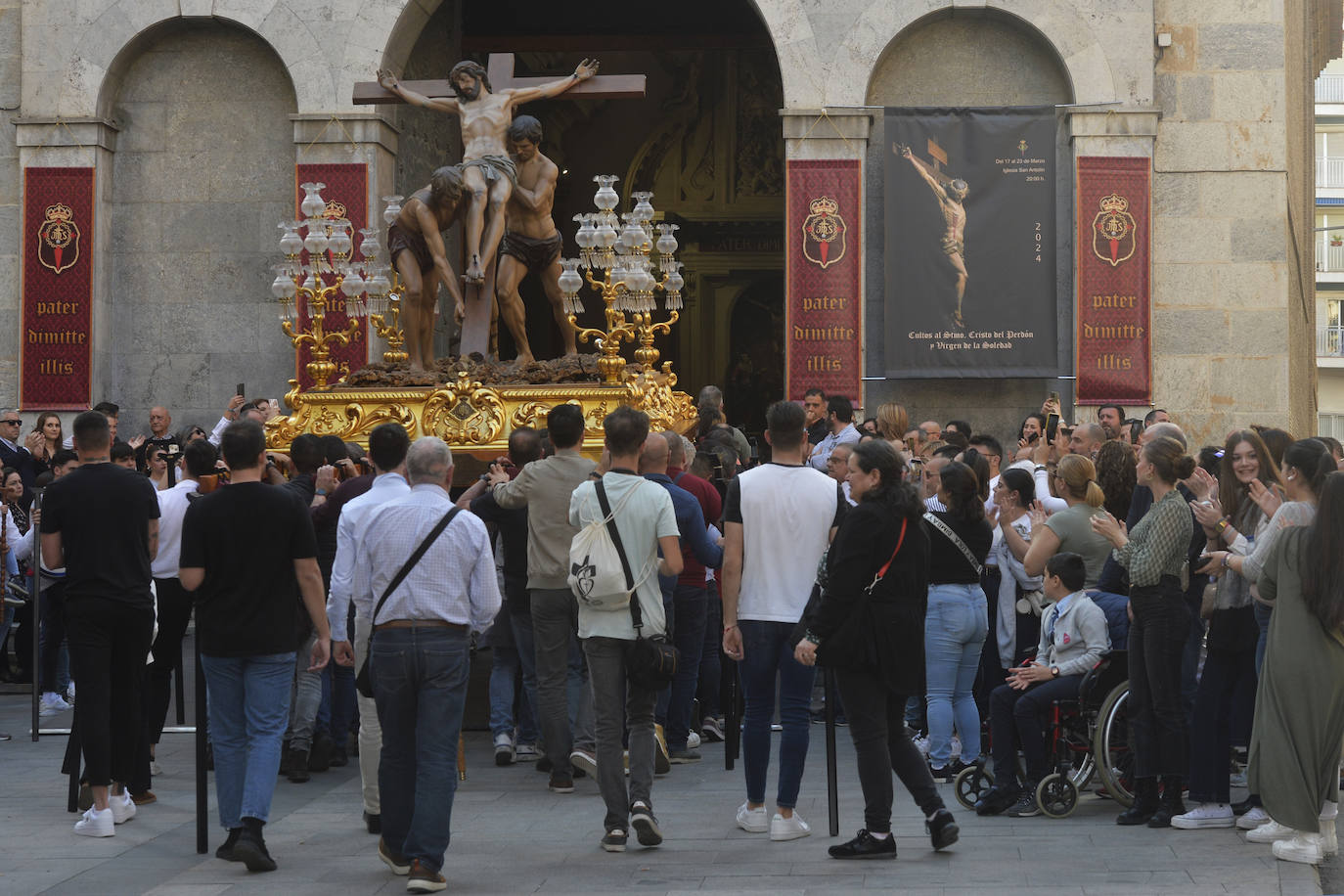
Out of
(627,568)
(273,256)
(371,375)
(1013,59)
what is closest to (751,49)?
(1013,59)

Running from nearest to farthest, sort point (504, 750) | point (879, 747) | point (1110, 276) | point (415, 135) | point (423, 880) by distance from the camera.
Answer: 1. point (423, 880)
2. point (879, 747)
3. point (504, 750)
4. point (1110, 276)
5. point (415, 135)

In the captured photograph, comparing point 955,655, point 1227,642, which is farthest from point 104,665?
point 1227,642

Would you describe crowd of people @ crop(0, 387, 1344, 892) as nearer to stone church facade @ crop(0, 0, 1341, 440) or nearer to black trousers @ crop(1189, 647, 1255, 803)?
black trousers @ crop(1189, 647, 1255, 803)

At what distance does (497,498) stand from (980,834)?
3.03 m

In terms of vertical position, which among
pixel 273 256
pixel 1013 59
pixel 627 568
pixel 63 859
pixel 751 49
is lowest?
pixel 63 859

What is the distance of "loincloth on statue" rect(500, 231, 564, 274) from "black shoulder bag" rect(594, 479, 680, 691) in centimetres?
651

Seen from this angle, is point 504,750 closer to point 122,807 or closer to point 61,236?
point 122,807

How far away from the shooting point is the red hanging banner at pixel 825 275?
17359 mm

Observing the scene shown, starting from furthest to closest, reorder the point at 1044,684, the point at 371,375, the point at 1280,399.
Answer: the point at 1280,399 → the point at 371,375 → the point at 1044,684

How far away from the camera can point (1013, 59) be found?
17859 millimetres

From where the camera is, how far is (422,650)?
6871mm

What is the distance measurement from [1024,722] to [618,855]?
6.99ft

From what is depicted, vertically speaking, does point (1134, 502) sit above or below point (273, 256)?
below

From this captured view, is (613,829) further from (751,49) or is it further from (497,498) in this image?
(751,49)
